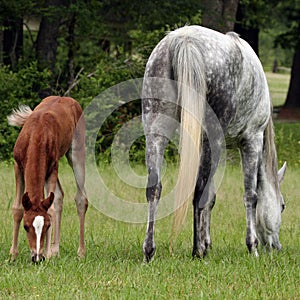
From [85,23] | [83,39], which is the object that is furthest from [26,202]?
[83,39]

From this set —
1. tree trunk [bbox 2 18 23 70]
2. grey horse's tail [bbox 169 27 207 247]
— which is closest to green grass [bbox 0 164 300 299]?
grey horse's tail [bbox 169 27 207 247]

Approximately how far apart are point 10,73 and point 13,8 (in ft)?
4.98

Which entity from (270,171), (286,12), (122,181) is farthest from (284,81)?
(270,171)

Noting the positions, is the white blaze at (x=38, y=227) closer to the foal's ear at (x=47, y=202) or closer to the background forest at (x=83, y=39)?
the foal's ear at (x=47, y=202)

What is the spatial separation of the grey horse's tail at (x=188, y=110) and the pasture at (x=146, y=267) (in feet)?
1.86

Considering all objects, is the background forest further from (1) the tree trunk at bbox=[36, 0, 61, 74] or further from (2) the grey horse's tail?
(2) the grey horse's tail

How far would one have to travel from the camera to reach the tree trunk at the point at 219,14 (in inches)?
750

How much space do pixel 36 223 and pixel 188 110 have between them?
5.22 ft

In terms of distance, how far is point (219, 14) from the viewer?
19281 mm

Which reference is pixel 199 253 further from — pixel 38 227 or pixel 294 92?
pixel 294 92

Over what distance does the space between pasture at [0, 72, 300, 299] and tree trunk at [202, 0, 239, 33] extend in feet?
30.3

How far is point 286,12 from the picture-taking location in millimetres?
32281

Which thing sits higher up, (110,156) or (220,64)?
(220,64)

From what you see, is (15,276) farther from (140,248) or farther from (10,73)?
(10,73)
